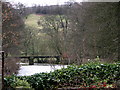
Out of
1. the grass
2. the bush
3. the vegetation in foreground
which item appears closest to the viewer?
the bush

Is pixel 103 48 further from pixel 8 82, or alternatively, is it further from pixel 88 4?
pixel 8 82

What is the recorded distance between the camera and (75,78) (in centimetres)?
304

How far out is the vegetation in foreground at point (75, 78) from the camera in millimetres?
2828

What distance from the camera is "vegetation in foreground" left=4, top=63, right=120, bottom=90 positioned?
283cm

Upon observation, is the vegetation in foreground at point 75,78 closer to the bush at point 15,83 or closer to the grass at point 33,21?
the bush at point 15,83

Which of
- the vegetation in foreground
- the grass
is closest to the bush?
the vegetation in foreground

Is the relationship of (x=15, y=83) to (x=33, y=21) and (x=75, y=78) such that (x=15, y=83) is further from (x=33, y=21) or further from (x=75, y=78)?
(x=33, y=21)

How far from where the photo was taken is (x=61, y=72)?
120 inches

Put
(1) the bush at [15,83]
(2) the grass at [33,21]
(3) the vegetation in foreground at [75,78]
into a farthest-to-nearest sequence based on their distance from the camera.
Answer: (2) the grass at [33,21]
(3) the vegetation in foreground at [75,78]
(1) the bush at [15,83]

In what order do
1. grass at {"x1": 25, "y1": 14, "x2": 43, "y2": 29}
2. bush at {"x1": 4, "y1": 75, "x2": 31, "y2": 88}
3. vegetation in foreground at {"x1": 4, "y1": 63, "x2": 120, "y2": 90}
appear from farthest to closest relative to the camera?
grass at {"x1": 25, "y1": 14, "x2": 43, "y2": 29}
vegetation in foreground at {"x1": 4, "y1": 63, "x2": 120, "y2": 90}
bush at {"x1": 4, "y1": 75, "x2": 31, "y2": 88}

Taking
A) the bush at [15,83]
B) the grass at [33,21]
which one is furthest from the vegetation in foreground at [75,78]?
the grass at [33,21]

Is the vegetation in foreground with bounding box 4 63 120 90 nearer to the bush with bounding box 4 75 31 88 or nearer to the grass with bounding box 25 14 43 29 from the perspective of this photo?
the bush with bounding box 4 75 31 88

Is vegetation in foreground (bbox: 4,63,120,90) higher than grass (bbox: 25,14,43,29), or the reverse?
grass (bbox: 25,14,43,29)

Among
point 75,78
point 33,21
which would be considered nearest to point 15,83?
point 75,78
